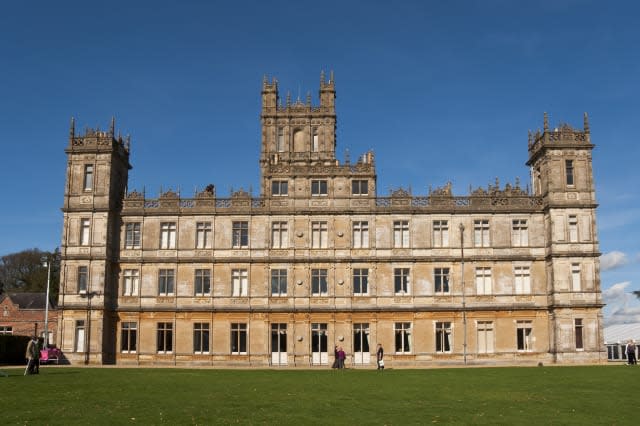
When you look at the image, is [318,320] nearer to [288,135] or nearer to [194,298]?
[194,298]

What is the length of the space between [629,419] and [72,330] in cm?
4107

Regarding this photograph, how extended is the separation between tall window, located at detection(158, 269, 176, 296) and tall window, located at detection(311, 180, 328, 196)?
38.9 feet

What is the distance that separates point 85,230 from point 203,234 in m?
8.48

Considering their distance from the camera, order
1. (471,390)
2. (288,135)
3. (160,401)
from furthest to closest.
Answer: (288,135) → (471,390) → (160,401)

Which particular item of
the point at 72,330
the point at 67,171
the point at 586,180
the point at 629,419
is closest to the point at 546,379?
the point at 629,419

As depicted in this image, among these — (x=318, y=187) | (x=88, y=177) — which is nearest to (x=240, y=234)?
(x=318, y=187)

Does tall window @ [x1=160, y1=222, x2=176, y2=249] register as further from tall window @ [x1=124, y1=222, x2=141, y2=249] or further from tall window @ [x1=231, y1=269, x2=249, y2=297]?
tall window @ [x1=231, y1=269, x2=249, y2=297]

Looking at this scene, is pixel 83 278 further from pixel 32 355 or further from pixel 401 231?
pixel 401 231

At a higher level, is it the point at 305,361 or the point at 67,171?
the point at 67,171

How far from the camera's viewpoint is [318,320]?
167ft

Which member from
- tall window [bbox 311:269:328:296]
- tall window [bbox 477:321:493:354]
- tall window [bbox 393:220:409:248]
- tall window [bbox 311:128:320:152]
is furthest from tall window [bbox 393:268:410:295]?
tall window [bbox 311:128:320:152]

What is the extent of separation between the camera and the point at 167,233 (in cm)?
5256

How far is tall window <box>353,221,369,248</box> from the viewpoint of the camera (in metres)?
51.8

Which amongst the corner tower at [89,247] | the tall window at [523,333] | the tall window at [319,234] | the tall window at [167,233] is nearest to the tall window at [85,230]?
the corner tower at [89,247]
